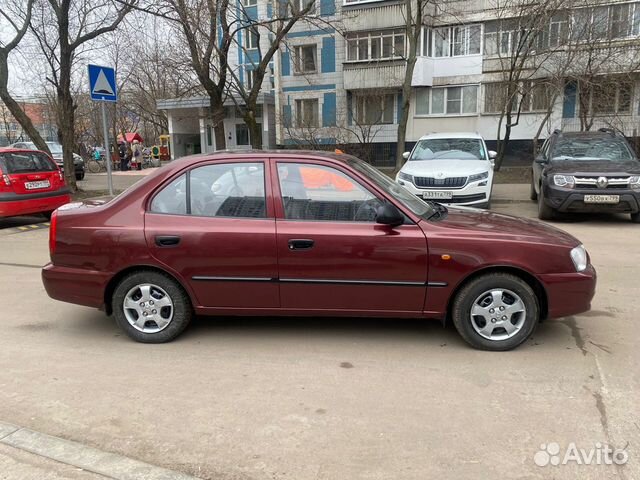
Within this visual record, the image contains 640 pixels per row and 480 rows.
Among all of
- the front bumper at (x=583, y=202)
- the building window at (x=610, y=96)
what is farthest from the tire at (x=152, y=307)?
the building window at (x=610, y=96)

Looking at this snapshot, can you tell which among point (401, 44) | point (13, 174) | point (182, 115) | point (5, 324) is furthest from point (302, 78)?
point (5, 324)

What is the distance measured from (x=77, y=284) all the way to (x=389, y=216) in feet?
8.65

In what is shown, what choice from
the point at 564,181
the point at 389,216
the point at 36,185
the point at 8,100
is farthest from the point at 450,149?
the point at 8,100

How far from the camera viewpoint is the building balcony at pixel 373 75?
26.8m

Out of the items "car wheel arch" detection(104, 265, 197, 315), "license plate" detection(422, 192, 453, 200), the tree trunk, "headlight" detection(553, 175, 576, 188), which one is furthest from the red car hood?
the tree trunk

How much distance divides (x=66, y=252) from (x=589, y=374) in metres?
4.16

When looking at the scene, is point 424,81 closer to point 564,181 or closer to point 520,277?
point 564,181

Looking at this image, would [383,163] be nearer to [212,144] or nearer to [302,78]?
[302,78]

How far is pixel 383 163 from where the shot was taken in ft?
92.8

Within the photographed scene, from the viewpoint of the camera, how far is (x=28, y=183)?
1012 cm

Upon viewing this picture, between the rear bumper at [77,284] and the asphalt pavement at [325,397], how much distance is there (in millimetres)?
396

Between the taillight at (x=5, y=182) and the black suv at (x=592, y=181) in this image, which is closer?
the black suv at (x=592, y=181)

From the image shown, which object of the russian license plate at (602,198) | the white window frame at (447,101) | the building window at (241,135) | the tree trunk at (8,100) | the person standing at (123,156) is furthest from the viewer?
the building window at (241,135)

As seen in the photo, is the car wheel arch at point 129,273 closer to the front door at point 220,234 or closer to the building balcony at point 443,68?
the front door at point 220,234
